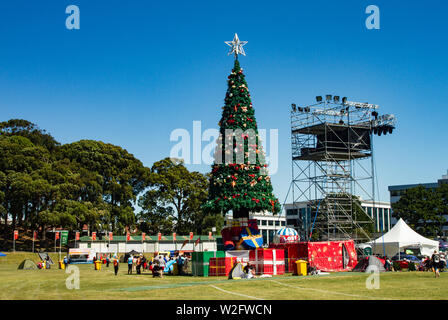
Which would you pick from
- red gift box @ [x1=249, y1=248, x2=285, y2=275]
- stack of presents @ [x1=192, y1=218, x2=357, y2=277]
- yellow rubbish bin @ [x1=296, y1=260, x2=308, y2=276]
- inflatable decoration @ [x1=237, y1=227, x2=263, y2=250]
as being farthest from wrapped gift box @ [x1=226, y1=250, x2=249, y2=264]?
yellow rubbish bin @ [x1=296, y1=260, x2=308, y2=276]

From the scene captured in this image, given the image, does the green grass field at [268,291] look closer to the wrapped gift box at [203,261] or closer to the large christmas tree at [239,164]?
the wrapped gift box at [203,261]

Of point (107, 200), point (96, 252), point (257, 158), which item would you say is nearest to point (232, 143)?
point (257, 158)

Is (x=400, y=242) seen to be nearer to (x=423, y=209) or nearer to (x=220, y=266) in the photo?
(x=220, y=266)

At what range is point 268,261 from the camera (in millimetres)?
30172

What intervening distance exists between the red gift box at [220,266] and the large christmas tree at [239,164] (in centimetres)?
432

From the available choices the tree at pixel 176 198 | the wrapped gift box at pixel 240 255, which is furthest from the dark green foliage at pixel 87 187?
the wrapped gift box at pixel 240 255

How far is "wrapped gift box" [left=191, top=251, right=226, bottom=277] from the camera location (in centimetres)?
3056

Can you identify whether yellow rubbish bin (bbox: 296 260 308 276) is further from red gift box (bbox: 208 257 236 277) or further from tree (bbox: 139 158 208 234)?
tree (bbox: 139 158 208 234)

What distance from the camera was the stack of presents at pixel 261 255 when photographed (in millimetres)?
30266

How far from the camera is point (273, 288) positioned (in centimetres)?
2138

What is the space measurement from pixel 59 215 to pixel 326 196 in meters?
31.7

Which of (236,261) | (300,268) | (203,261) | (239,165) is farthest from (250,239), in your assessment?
(300,268)

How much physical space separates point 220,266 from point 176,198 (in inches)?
1812
